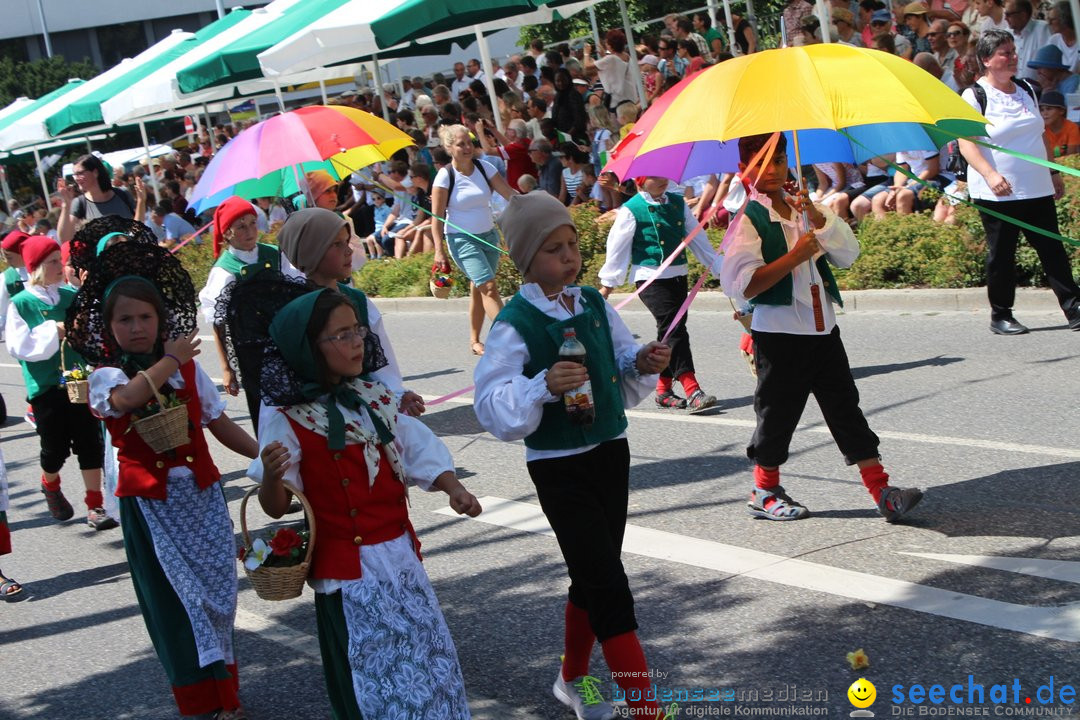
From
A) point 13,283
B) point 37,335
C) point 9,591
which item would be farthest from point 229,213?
point 9,591

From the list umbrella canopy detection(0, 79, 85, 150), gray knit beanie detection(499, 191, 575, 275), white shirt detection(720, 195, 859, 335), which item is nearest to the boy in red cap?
white shirt detection(720, 195, 859, 335)

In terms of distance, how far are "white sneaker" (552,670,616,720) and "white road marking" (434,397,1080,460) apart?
318 cm

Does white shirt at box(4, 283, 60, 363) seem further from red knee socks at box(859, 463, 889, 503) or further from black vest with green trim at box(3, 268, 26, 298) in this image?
red knee socks at box(859, 463, 889, 503)

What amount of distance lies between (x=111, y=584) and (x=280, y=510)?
146 inches

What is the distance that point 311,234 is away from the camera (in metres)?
5.60

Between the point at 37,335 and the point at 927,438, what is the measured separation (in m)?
5.38

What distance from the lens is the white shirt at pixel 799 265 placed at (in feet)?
19.6

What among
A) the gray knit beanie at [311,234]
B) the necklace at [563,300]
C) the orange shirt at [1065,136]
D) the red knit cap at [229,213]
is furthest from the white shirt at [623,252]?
the orange shirt at [1065,136]

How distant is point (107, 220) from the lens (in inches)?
240

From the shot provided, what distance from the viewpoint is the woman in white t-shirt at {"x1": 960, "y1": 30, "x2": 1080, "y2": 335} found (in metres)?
8.98

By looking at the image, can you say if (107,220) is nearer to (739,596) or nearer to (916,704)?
(739,596)

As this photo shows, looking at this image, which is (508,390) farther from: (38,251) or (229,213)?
(38,251)

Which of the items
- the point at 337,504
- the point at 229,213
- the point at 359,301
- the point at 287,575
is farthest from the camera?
the point at 229,213

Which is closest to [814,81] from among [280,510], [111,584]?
[280,510]
